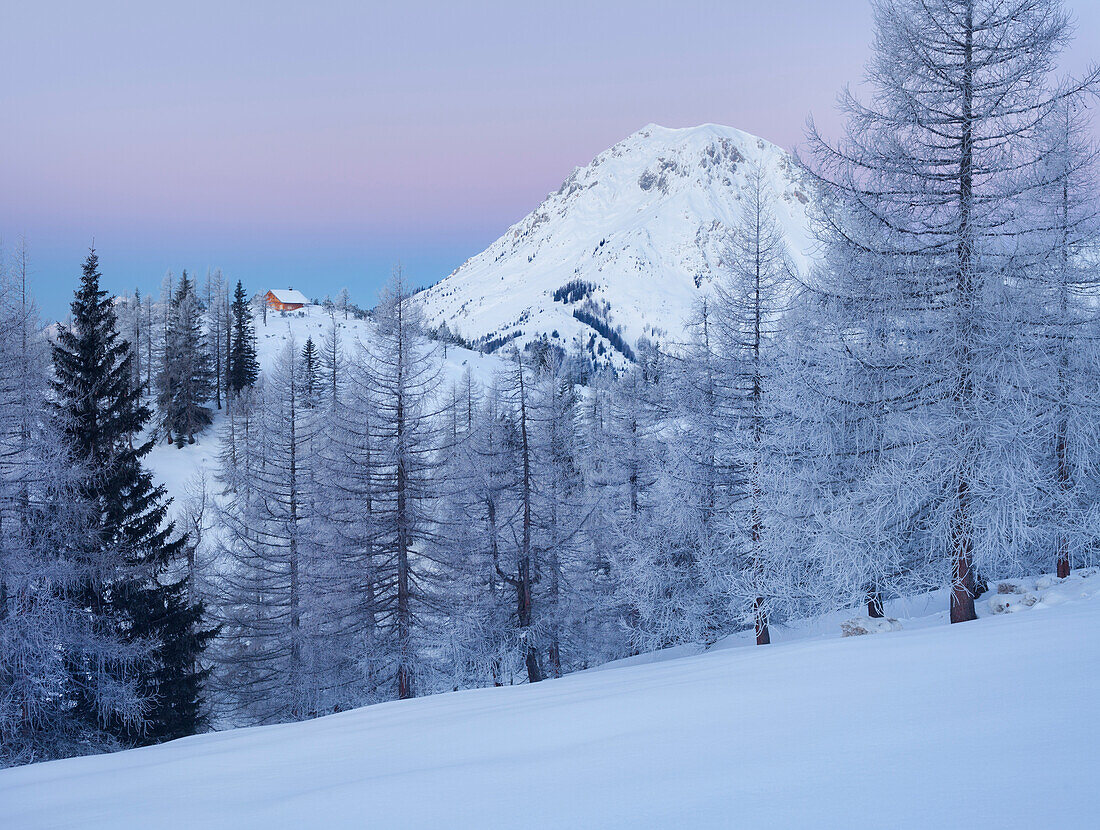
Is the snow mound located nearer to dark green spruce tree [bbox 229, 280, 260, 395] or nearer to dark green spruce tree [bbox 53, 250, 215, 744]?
dark green spruce tree [bbox 53, 250, 215, 744]

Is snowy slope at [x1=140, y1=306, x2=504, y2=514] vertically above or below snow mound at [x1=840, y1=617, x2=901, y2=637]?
above

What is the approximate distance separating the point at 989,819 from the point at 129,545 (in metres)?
18.0

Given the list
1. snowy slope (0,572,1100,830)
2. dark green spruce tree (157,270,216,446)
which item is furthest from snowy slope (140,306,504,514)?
snowy slope (0,572,1100,830)

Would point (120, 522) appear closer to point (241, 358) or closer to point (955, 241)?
point (955, 241)

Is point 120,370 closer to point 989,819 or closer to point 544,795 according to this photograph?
point 544,795

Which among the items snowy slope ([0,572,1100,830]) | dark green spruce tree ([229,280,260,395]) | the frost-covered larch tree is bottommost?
snowy slope ([0,572,1100,830])

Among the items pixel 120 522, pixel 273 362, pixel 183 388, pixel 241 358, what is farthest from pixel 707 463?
pixel 273 362

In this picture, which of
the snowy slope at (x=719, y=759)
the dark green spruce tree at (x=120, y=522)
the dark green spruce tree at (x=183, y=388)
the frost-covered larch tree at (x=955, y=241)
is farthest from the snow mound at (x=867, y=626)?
the dark green spruce tree at (x=183, y=388)

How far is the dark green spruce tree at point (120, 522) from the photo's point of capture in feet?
47.3

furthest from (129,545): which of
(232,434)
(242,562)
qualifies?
(232,434)

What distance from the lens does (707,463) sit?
1532 cm

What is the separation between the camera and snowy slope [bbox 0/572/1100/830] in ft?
6.53

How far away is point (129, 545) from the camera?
15.2 metres

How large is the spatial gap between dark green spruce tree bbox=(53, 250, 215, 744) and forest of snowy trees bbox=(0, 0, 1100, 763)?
0.07m
